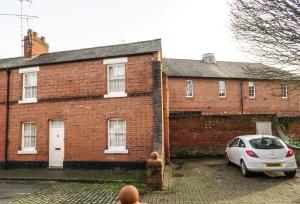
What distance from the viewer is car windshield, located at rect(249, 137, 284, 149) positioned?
12156 mm

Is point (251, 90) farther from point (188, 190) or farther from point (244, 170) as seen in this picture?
point (188, 190)

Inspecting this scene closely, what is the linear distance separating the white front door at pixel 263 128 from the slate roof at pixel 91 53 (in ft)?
27.1

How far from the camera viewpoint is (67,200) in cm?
974

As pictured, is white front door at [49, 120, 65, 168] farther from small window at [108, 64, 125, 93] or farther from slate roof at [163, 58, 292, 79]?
slate roof at [163, 58, 292, 79]

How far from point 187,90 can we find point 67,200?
77.5 ft

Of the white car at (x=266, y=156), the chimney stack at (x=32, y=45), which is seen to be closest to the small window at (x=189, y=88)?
the chimney stack at (x=32, y=45)

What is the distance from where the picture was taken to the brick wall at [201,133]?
59.8 ft

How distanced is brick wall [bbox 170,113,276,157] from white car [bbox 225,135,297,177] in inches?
212

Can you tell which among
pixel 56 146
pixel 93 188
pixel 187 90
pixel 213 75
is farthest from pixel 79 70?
pixel 213 75

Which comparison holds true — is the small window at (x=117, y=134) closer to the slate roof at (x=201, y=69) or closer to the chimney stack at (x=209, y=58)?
the slate roof at (x=201, y=69)

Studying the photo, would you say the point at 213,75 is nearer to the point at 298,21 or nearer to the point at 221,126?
the point at 221,126

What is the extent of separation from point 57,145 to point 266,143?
34.9ft

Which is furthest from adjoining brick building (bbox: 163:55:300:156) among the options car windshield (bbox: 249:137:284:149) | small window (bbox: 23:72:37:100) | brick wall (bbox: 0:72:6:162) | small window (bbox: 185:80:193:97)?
brick wall (bbox: 0:72:6:162)

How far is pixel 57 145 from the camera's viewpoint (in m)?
16.2
